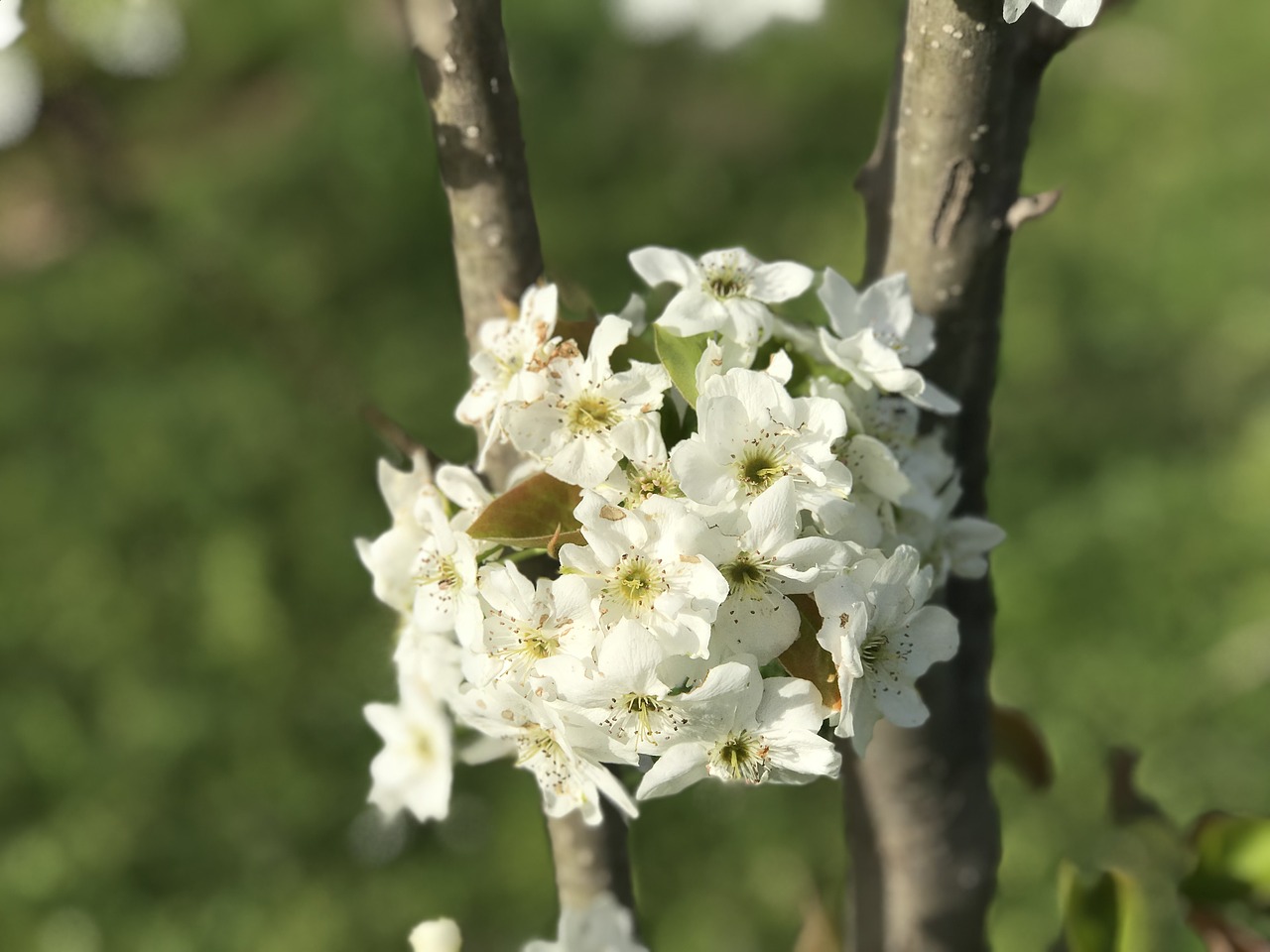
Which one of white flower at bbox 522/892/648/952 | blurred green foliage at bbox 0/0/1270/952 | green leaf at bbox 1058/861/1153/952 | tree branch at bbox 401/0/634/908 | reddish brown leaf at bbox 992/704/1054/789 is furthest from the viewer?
blurred green foliage at bbox 0/0/1270/952

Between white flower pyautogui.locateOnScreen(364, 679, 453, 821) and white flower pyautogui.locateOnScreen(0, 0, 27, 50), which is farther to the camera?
white flower pyautogui.locateOnScreen(364, 679, 453, 821)

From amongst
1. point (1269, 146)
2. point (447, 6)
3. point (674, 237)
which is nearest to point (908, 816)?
point (447, 6)

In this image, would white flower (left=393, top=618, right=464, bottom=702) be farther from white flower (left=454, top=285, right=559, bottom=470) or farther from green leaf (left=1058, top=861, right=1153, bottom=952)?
green leaf (left=1058, top=861, right=1153, bottom=952)

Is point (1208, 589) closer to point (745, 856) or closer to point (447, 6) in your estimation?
point (745, 856)

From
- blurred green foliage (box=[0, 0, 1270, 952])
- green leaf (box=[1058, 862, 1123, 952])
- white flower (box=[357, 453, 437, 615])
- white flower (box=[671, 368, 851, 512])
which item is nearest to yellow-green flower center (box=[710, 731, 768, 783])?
white flower (box=[671, 368, 851, 512])

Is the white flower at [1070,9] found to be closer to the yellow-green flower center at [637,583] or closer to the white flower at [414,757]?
the yellow-green flower center at [637,583]

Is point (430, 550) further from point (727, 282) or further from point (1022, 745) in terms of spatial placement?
point (1022, 745)
